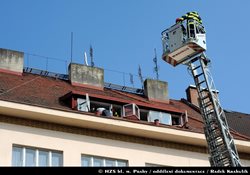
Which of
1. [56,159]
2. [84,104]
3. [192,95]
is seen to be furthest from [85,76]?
[192,95]

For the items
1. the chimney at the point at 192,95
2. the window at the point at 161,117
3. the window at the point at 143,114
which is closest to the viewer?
the window at the point at 161,117

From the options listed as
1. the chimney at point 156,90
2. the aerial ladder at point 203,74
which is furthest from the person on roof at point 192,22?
the chimney at point 156,90

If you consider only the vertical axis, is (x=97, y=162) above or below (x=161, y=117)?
below

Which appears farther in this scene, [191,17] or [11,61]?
[11,61]

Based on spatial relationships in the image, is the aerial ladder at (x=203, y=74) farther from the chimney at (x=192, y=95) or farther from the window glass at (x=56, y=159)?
the chimney at (x=192, y=95)

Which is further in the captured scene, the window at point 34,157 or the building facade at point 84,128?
the building facade at point 84,128

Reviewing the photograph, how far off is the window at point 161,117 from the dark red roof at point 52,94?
24 centimetres

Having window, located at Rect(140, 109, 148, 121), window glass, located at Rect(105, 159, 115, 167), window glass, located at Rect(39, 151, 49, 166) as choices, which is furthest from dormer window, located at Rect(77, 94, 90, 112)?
window, located at Rect(140, 109, 148, 121)

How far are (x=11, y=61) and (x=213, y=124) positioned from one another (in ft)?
34.6

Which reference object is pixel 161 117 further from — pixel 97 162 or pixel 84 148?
pixel 84 148

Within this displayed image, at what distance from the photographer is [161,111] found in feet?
89.6

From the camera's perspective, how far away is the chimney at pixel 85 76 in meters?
29.4

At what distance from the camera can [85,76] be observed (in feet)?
97.0

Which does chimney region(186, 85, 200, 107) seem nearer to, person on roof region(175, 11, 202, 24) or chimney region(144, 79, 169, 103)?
chimney region(144, 79, 169, 103)
